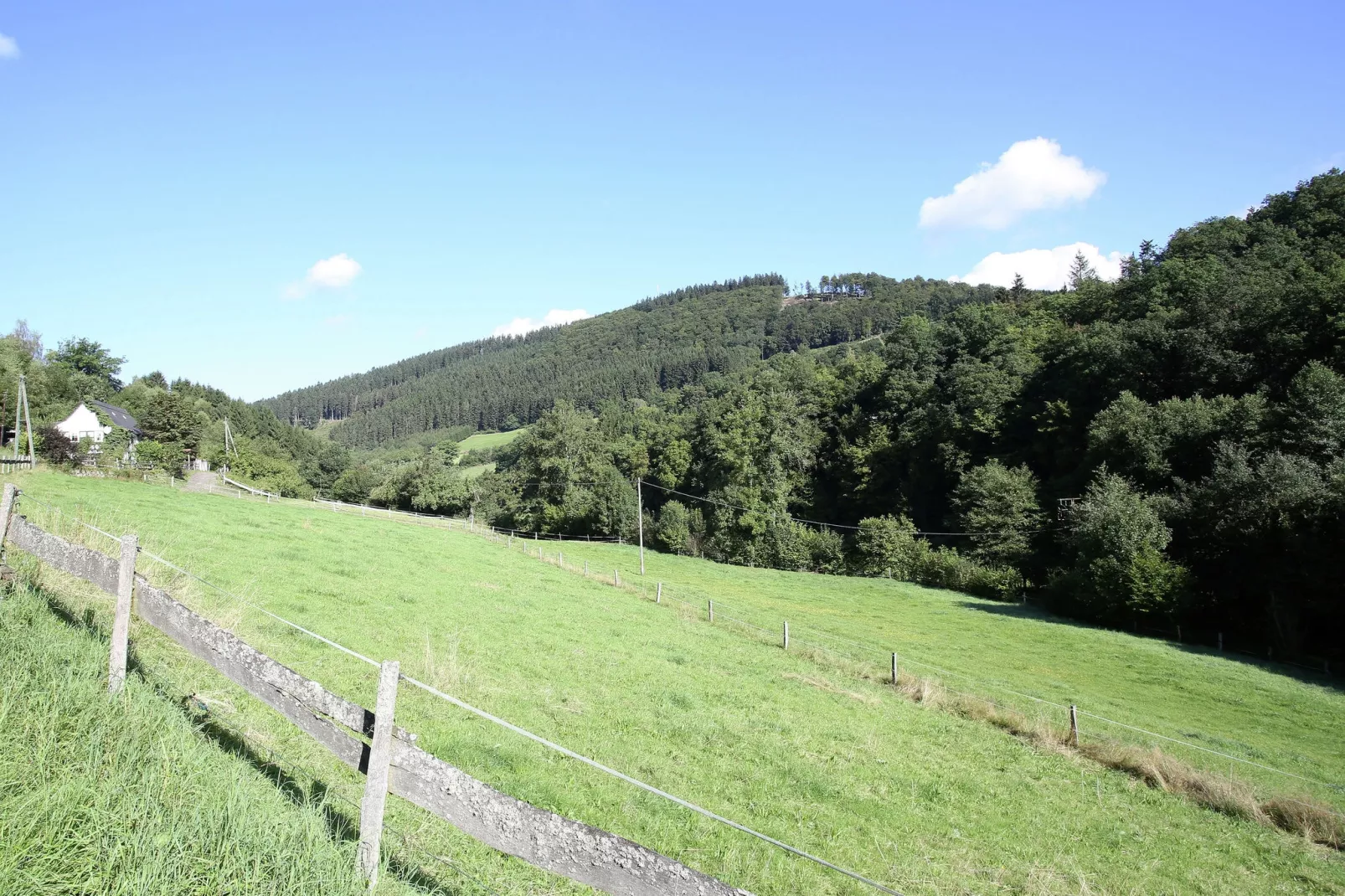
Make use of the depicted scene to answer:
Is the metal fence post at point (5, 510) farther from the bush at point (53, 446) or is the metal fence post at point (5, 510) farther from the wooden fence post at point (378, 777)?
the bush at point (53, 446)

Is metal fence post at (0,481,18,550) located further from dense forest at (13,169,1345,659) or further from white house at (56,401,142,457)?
white house at (56,401,142,457)

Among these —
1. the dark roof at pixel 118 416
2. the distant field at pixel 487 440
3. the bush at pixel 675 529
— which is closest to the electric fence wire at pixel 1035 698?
the bush at pixel 675 529

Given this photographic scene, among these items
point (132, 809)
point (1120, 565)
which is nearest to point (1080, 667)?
point (1120, 565)

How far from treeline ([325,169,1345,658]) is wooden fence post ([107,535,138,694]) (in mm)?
45236

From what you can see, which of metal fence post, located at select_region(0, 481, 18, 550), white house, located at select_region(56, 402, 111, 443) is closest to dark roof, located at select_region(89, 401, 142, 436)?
white house, located at select_region(56, 402, 111, 443)

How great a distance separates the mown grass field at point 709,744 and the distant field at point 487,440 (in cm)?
12787

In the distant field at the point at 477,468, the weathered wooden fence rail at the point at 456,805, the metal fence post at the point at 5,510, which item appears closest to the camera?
the weathered wooden fence rail at the point at 456,805

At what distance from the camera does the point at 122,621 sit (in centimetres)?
558

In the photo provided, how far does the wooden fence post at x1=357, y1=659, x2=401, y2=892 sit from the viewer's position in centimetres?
381

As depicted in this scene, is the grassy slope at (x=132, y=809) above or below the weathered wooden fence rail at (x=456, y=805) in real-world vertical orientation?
below

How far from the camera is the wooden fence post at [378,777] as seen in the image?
3.81 metres

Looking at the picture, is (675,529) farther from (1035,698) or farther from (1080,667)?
(1035,698)

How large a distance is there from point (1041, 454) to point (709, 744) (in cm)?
5926

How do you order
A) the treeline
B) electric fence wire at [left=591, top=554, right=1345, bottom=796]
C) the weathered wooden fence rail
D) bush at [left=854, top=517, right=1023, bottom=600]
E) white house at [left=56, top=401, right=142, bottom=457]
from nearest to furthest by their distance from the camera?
the weathered wooden fence rail → electric fence wire at [left=591, top=554, right=1345, bottom=796] → the treeline → bush at [left=854, top=517, right=1023, bottom=600] → white house at [left=56, top=401, right=142, bottom=457]
